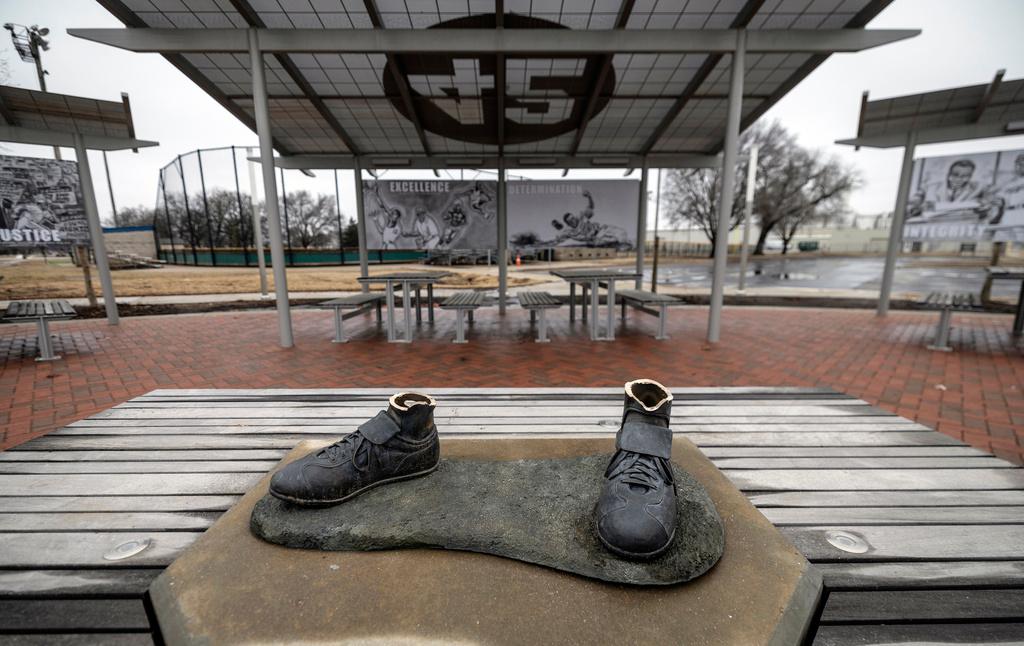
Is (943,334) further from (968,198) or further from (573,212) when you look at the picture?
(573,212)

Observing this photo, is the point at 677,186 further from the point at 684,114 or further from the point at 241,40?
the point at 241,40

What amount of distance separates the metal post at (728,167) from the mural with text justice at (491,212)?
10.1ft

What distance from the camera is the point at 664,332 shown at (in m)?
5.97

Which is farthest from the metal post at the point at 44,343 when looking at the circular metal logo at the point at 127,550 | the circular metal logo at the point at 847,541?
the circular metal logo at the point at 847,541

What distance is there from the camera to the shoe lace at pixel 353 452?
1.36 m

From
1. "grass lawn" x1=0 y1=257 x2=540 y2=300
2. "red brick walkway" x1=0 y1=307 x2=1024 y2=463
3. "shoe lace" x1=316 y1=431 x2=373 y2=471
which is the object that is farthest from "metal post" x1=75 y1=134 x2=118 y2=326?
"shoe lace" x1=316 y1=431 x2=373 y2=471

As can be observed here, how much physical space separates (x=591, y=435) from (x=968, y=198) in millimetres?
9370

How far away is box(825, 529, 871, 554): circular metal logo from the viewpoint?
48.1 inches

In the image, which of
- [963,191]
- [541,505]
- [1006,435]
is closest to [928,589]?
[541,505]

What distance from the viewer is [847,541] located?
126cm

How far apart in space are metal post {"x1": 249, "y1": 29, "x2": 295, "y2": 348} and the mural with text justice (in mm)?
3232

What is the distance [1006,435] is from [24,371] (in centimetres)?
889

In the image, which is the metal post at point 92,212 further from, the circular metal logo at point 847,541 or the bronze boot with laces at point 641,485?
the circular metal logo at point 847,541

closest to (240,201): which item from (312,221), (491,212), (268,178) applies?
(312,221)
